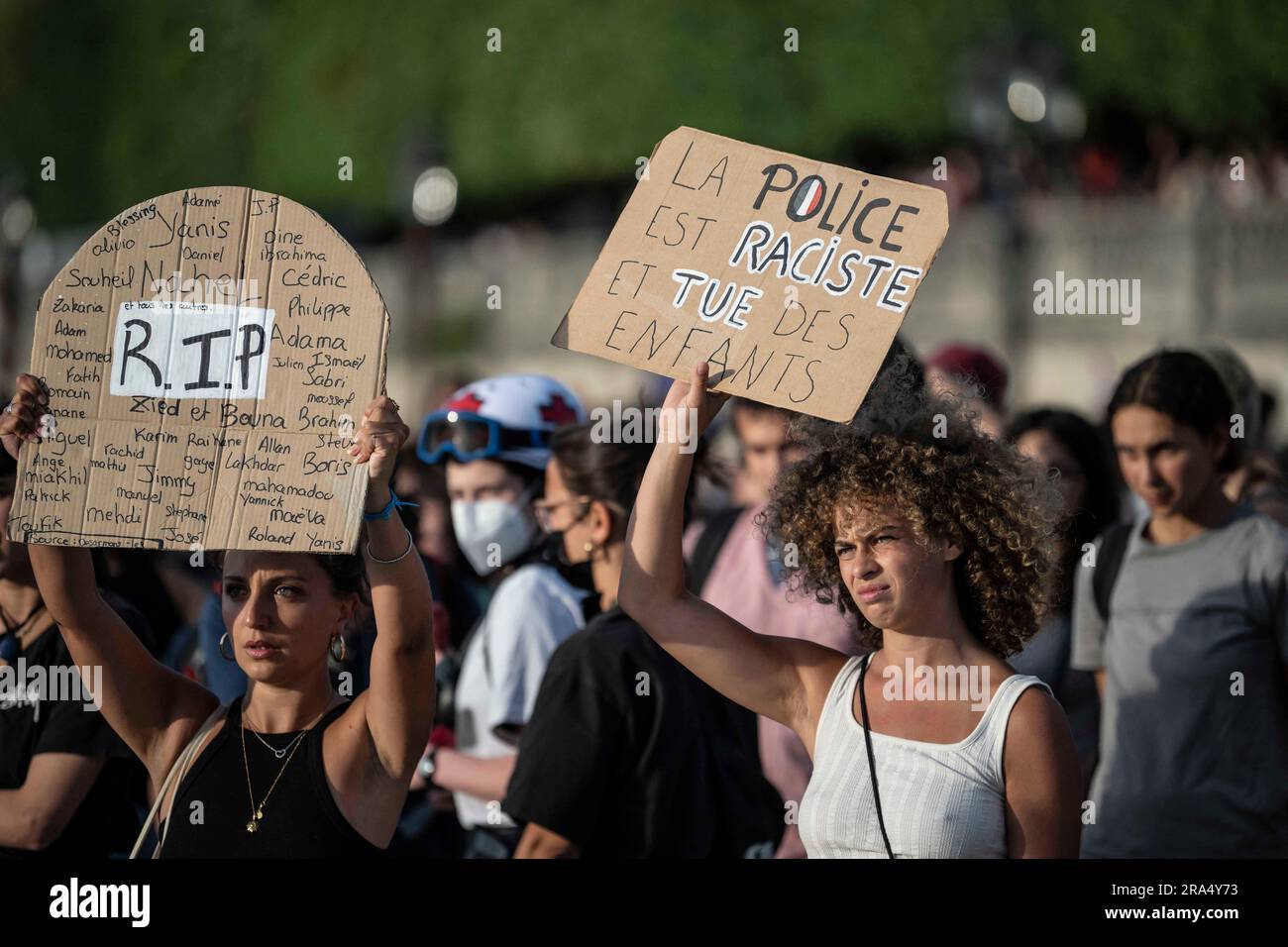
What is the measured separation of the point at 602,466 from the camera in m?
4.20

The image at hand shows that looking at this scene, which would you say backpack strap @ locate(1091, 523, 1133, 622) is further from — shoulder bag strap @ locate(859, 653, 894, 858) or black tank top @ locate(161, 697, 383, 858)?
black tank top @ locate(161, 697, 383, 858)

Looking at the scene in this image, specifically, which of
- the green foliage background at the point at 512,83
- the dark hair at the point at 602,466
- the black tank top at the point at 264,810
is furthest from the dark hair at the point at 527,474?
the green foliage background at the point at 512,83

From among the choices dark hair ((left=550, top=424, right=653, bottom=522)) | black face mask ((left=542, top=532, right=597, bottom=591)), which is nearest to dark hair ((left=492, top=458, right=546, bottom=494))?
black face mask ((left=542, top=532, right=597, bottom=591))

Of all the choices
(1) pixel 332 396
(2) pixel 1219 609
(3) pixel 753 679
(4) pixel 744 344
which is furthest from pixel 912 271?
(2) pixel 1219 609

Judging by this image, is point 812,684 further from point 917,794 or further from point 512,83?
point 512,83

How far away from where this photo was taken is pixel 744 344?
3.08 meters

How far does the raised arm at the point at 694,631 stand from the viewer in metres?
3.13

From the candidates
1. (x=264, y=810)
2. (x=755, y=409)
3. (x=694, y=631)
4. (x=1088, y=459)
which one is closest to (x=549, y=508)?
(x=755, y=409)

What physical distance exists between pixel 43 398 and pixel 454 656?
219 centimetres

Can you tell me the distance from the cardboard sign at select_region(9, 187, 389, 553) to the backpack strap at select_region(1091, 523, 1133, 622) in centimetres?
244

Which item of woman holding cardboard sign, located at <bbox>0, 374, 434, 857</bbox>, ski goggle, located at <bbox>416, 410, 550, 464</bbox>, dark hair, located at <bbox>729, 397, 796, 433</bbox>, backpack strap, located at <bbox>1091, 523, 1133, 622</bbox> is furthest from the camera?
ski goggle, located at <bbox>416, 410, 550, 464</bbox>

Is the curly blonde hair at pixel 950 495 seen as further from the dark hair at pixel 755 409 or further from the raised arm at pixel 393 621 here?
the dark hair at pixel 755 409

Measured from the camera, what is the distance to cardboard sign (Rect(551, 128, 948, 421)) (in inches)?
119
